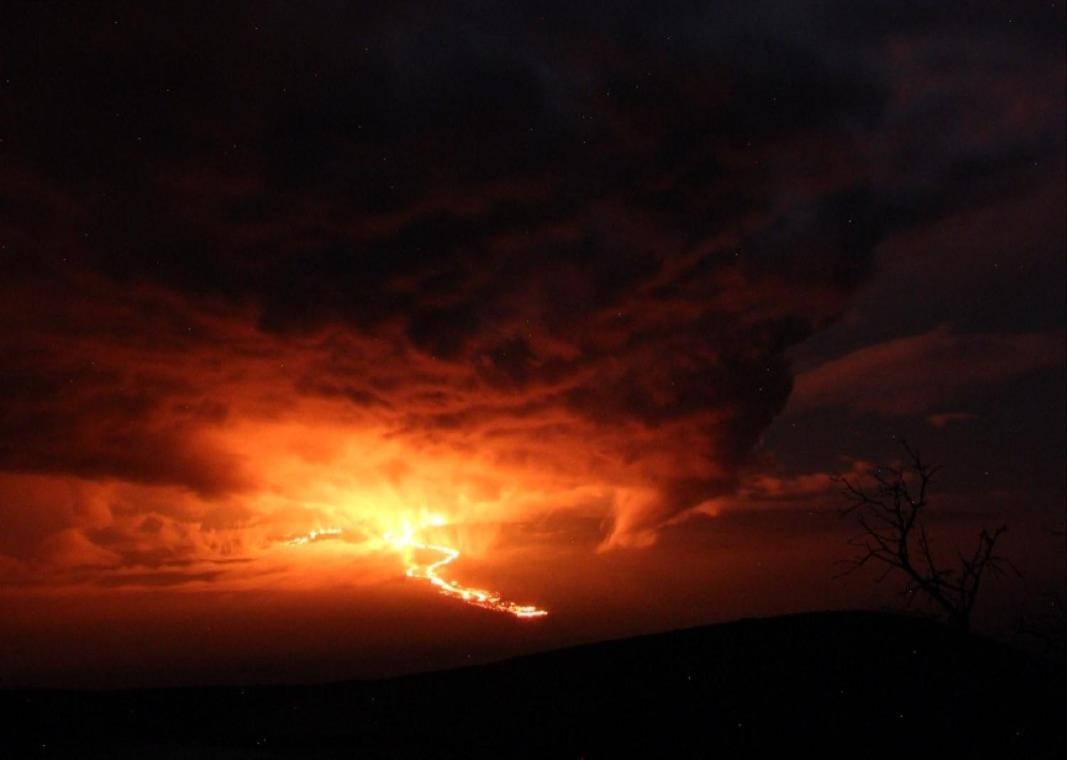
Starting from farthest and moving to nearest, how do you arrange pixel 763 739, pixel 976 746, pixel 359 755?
pixel 359 755 < pixel 763 739 < pixel 976 746

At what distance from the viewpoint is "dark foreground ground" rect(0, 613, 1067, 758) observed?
2298 centimetres

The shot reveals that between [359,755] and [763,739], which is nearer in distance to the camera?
[763,739]

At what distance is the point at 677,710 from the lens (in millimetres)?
26391

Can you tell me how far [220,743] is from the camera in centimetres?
2897

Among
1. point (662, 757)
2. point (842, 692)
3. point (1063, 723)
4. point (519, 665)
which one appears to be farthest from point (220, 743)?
point (1063, 723)

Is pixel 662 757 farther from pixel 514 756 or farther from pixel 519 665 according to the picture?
pixel 519 665

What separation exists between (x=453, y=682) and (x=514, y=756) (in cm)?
1211

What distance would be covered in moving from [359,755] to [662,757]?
31.9ft

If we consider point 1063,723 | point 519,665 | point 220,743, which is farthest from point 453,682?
point 1063,723

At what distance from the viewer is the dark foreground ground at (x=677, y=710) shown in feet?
75.4

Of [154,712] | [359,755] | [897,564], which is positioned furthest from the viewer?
[154,712]

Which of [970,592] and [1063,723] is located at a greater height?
[970,592]

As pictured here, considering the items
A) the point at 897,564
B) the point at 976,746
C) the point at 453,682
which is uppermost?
the point at 897,564

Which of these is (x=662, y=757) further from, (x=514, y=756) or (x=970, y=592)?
(x=970, y=592)
